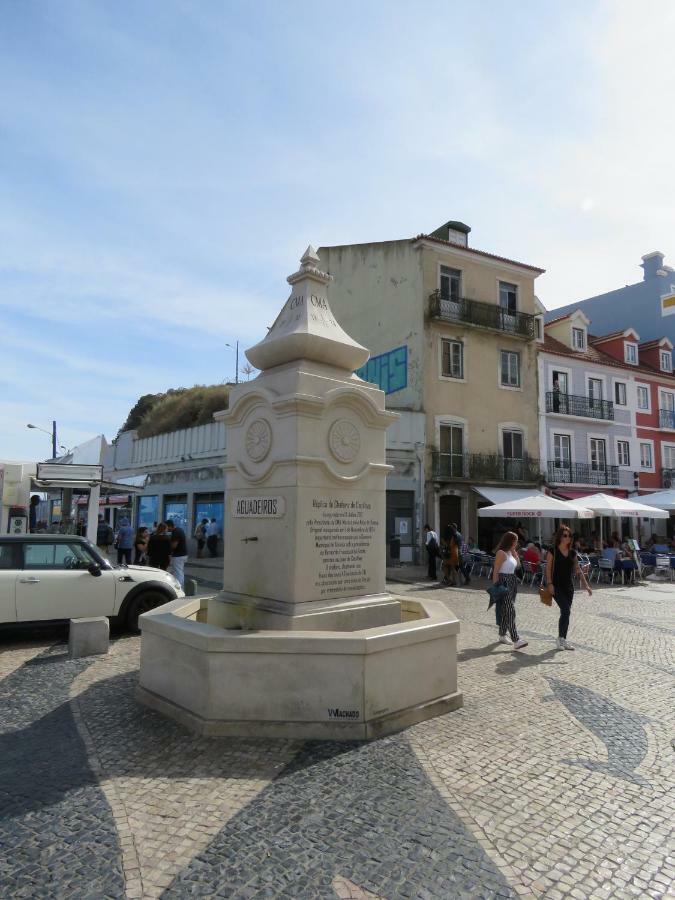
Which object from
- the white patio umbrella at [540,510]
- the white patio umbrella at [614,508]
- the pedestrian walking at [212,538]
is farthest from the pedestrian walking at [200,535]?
the white patio umbrella at [614,508]

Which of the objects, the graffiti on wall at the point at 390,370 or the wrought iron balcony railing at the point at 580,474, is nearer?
the graffiti on wall at the point at 390,370

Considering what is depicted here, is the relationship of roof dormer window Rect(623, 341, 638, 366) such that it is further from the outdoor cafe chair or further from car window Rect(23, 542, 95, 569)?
car window Rect(23, 542, 95, 569)

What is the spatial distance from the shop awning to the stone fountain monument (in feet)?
57.4

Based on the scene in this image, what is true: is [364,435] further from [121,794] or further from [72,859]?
[72,859]

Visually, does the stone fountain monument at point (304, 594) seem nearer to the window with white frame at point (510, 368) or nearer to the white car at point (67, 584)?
the white car at point (67, 584)

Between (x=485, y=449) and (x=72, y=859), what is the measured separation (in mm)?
23280

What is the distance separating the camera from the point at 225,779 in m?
3.71

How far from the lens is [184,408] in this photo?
45688 mm

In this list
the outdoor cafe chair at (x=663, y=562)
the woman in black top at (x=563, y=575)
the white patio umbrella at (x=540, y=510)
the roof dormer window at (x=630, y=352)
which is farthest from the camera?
the roof dormer window at (x=630, y=352)

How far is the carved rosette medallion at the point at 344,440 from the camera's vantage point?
5625 mm

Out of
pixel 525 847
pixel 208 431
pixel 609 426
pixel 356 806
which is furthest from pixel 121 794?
pixel 609 426

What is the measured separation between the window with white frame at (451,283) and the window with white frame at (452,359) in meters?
1.83

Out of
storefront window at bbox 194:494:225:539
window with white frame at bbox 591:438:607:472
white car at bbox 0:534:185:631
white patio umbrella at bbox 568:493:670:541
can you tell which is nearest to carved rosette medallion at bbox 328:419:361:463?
white car at bbox 0:534:185:631
